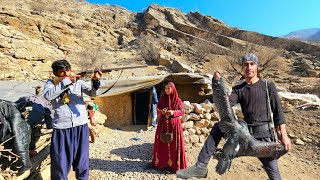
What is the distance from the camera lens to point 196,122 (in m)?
6.14

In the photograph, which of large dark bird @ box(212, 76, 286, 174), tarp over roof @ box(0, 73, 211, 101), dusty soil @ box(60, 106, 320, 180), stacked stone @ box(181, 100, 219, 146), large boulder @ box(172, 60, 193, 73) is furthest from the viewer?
large boulder @ box(172, 60, 193, 73)

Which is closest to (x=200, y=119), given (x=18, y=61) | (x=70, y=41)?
(x=18, y=61)

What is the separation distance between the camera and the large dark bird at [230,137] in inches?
80.3

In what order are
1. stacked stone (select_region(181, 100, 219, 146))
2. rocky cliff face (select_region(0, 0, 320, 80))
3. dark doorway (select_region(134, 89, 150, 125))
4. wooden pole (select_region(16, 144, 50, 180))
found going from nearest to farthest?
wooden pole (select_region(16, 144, 50, 180)), stacked stone (select_region(181, 100, 219, 146)), dark doorway (select_region(134, 89, 150, 125)), rocky cliff face (select_region(0, 0, 320, 80))

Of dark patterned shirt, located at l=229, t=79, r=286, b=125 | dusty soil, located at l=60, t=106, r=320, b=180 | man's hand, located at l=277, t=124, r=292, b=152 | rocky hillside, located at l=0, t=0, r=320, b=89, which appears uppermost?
rocky hillside, located at l=0, t=0, r=320, b=89

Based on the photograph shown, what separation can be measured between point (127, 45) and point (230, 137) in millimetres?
20706

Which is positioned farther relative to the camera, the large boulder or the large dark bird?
the large boulder

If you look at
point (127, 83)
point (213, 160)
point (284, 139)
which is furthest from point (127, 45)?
point (284, 139)

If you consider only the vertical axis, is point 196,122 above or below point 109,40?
below

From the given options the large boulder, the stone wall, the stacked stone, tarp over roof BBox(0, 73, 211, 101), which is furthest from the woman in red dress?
the large boulder

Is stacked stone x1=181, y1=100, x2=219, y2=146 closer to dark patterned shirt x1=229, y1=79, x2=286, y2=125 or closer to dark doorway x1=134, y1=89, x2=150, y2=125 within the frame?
dark patterned shirt x1=229, y1=79, x2=286, y2=125

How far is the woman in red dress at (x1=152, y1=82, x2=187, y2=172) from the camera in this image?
4.23 meters

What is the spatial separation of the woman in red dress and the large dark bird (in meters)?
2.10

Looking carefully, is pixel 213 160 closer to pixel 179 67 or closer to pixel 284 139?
pixel 284 139
